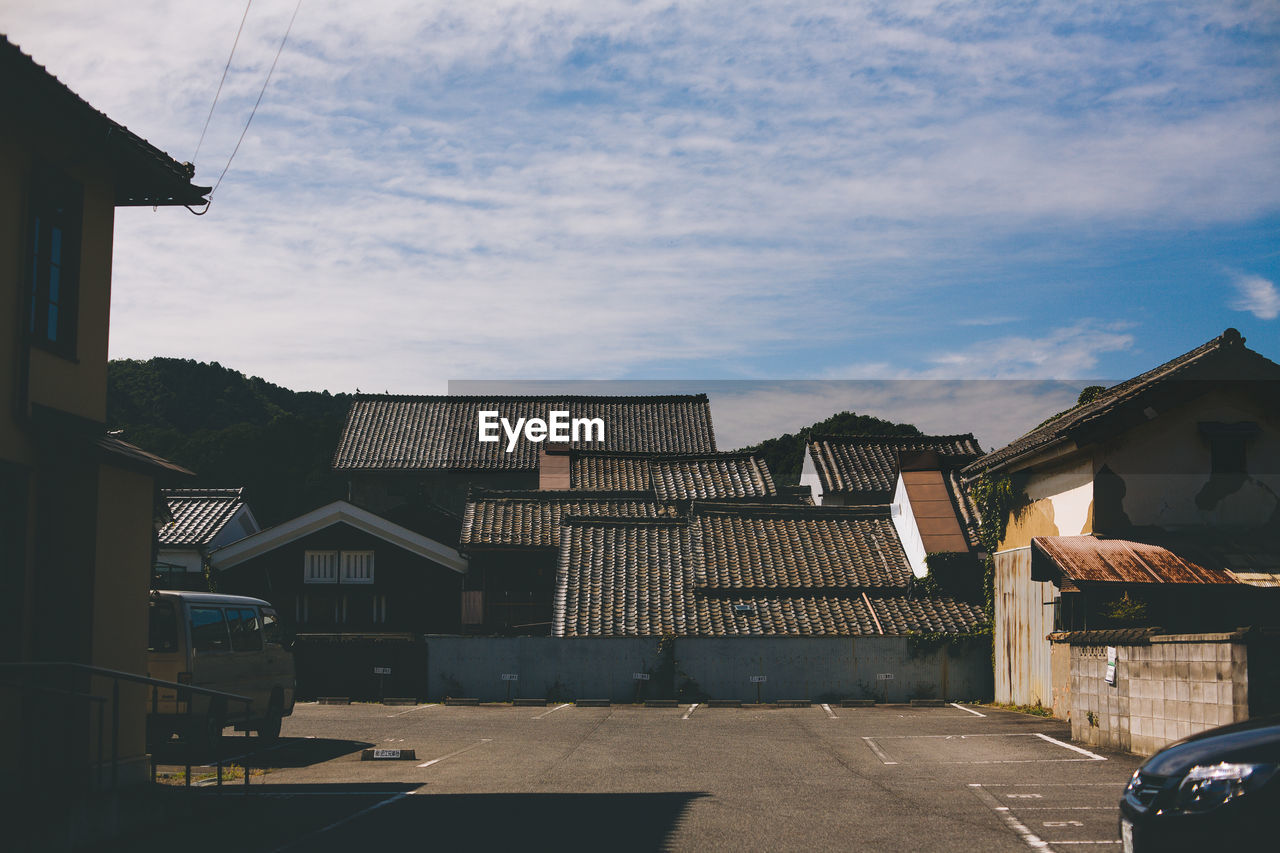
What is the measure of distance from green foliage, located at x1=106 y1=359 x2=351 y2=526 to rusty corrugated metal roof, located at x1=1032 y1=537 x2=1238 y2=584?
40.4m

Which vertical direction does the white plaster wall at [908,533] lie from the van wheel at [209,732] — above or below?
above

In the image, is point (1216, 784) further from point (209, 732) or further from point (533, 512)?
point (533, 512)

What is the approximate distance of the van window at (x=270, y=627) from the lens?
1770 centimetres

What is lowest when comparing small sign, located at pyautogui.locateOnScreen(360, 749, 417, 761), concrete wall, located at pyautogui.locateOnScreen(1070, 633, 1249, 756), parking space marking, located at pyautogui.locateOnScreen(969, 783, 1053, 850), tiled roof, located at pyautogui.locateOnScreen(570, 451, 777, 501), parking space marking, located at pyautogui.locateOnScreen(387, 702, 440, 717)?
parking space marking, located at pyautogui.locateOnScreen(387, 702, 440, 717)

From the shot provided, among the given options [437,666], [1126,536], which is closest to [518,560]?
[437,666]

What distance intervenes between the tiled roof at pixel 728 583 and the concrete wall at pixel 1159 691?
1020 centimetres

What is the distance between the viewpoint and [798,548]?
30.2 meters

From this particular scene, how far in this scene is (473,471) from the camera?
161 feet

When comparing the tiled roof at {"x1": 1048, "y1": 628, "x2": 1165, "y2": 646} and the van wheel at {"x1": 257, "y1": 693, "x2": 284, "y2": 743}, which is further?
the van wheel at {"x1": 257, "y1": 693, "x2": 284, "y2": 743}

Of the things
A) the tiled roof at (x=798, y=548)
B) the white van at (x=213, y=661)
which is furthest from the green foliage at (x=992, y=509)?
the white van at (x=213, y=661)

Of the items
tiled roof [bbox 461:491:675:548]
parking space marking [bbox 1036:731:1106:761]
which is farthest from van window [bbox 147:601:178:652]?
tiled roof [bbox 461:491:675:548]

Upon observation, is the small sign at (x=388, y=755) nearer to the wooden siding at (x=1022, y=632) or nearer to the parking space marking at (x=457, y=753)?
the parking space marking at (x=457, y=753)

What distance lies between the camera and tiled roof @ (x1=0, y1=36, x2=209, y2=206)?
32.6ft

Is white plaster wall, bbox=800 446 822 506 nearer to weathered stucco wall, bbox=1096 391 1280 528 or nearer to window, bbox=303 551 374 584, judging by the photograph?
window, bbox=303 551 374 584
